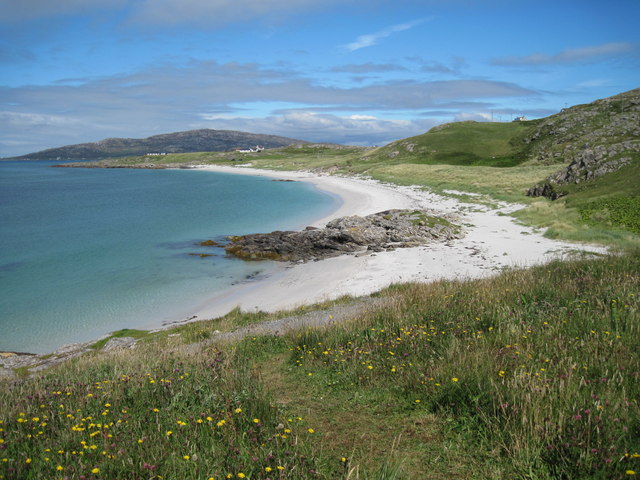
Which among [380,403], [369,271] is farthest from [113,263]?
[380,403]

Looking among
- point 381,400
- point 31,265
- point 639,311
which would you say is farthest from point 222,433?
point 31,265

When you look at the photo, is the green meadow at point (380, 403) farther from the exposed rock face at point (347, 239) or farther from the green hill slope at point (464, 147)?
the green hill slope at point (464, 147)

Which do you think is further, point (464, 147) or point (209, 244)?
point (464, 147)

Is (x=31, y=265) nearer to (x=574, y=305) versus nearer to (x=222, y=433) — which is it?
(x=222, y=433)

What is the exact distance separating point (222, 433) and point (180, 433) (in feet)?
1.59

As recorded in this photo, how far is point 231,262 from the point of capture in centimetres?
2681

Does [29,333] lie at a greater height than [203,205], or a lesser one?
lesser

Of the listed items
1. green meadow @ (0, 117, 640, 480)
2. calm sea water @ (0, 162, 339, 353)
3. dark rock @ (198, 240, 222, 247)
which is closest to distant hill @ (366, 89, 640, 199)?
calm sea water @ (0, 162, 339, 353)

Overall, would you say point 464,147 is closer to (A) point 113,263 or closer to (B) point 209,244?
(B) point 209,244

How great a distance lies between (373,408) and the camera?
17.3ft

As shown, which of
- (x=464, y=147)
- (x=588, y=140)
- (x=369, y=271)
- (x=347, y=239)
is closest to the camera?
→ (x=369, y=271)

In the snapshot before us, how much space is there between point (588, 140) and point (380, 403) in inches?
3188

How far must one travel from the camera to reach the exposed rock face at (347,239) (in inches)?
1080

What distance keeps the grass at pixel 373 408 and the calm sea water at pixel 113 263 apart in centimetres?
1155
